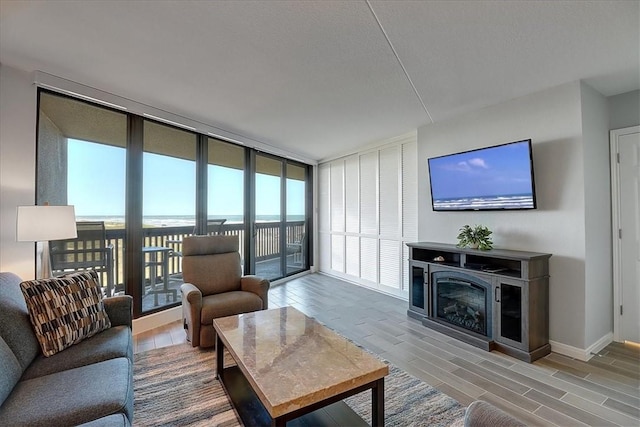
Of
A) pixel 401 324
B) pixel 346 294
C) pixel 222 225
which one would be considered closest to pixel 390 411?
pixel 401 324

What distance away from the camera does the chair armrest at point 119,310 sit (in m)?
2.17

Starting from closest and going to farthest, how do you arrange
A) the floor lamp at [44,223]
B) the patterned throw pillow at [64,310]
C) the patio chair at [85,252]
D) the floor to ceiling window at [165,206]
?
1. the patterned throw pillow at [64,310]
2. the floor lamp at [44,223]
3. the patio chair at [85,252]
4. the floor to ceiling window at [165,206]

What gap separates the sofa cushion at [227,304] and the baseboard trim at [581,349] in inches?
113

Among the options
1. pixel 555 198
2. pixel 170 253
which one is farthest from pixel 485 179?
pixel 170 253

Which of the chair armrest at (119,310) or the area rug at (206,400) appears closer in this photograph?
the area rug at (206,400)

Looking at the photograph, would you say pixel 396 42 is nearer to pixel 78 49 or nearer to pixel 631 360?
pixel 78 49

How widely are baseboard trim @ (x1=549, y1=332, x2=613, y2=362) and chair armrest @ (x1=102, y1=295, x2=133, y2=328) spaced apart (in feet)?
12.2

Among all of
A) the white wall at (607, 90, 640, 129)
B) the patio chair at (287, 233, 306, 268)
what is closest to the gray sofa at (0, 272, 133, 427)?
the patio chair at (287, 233, 306, 268)

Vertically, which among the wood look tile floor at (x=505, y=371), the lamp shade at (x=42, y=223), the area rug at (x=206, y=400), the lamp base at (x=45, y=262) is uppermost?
the lamp shade at (x=42, y=223)

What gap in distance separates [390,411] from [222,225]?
336 centimetres

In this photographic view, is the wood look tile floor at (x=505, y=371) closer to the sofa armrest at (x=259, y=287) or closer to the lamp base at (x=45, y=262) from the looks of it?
the sofa armrest at (x=259, y=287)

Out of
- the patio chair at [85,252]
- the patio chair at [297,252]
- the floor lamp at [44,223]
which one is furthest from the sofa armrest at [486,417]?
the patio chair at [297,252]

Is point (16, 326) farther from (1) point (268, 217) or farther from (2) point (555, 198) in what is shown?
(2) point (555, 198)

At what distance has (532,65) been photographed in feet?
7.89
